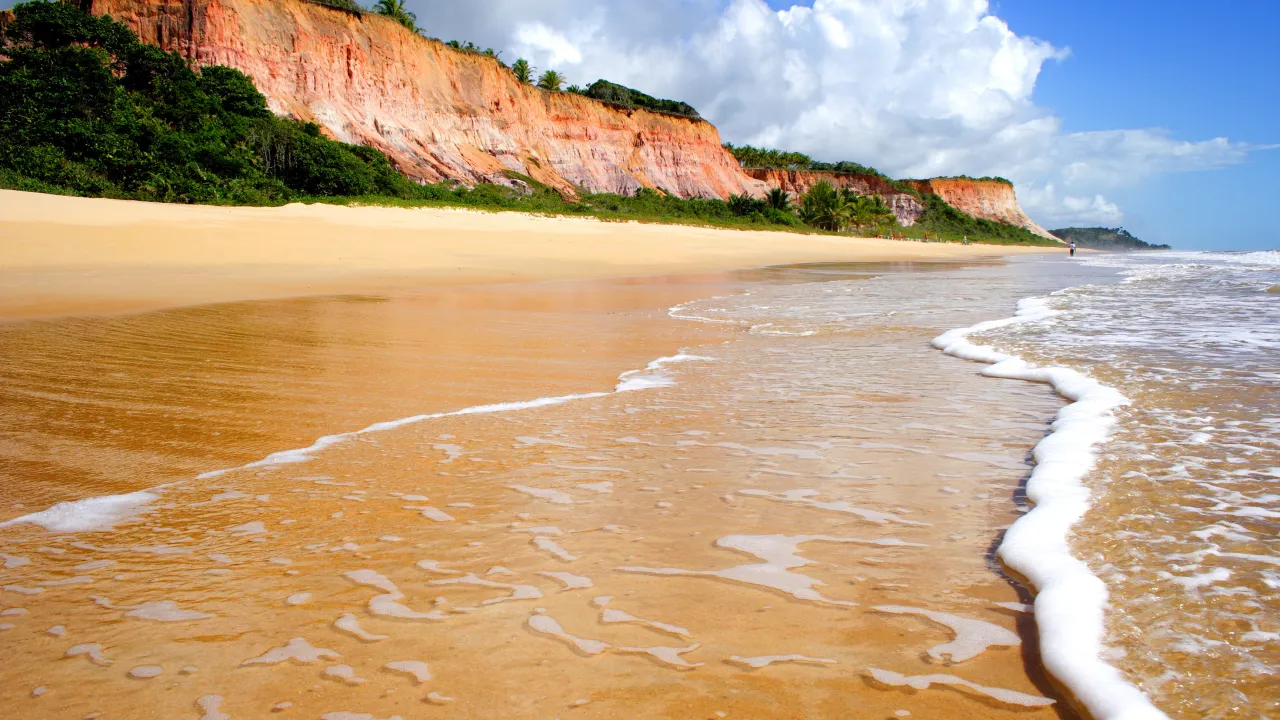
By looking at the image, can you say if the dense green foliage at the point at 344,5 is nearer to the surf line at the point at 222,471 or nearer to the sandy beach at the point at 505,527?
the sandy beach at the point at 505,527

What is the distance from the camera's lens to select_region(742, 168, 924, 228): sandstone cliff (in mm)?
70375

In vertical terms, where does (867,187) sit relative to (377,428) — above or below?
above

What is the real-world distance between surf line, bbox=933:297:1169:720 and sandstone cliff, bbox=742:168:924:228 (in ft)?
226

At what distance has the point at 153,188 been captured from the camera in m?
20.4

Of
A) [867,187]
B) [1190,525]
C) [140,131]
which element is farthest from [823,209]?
[1190,525]

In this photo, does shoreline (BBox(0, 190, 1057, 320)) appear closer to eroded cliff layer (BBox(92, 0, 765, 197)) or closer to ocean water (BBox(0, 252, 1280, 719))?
ocean water (BBox(0, 252, 1280, 719))

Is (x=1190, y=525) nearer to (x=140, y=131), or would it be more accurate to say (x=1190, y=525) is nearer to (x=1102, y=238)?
(x=140, y=131)

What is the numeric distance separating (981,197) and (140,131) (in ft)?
294

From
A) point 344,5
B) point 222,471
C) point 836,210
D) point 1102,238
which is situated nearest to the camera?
point 222,471

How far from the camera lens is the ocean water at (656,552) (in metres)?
1.56

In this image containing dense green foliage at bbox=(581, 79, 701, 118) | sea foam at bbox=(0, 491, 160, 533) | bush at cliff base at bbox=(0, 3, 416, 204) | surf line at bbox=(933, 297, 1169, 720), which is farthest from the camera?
dense green foliage at bbox=(581, 79, 701, 118)

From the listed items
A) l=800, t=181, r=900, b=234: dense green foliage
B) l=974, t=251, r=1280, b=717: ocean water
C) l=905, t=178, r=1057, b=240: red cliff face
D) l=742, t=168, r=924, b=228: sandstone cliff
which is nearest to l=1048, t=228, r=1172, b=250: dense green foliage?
l=905, t=178, r=1057, b=240: red cliff face

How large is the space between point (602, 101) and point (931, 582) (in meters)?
49.7

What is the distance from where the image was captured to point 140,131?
2247 cm
